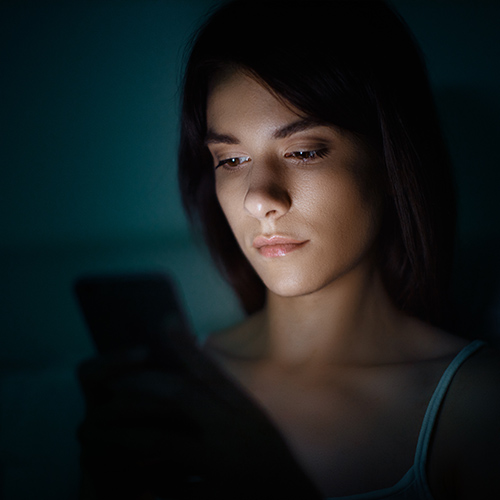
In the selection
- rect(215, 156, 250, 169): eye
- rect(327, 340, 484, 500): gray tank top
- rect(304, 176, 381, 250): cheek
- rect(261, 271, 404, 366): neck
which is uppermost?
rect(215, 156, 250, 169): eye

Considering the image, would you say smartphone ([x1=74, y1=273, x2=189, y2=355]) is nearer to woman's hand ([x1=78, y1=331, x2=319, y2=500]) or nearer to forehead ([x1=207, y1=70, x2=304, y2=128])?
woman's hand ([x1=78, y1=331, x2=319, y2=500])

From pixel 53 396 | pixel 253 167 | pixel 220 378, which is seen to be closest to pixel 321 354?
pixel 220 378

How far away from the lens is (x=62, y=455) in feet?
2.26

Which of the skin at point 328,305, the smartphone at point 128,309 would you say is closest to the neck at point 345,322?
the skin at point 328,305

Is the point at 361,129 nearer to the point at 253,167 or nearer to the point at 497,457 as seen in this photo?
the point at 253,167

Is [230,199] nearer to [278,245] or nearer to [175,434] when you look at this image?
[278,245]

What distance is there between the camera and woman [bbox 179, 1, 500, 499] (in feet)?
1.75

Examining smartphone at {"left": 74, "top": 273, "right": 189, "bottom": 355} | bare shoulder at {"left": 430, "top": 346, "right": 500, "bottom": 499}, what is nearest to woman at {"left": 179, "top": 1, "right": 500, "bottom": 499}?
bare shoulder at {"left": 430, "top": 346, "right": 500, "bottom": 499}

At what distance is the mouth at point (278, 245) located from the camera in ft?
1.86

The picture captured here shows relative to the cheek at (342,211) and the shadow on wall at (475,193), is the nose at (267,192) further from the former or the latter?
the shadow on wall at (475,193)

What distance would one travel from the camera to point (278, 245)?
0.58 m

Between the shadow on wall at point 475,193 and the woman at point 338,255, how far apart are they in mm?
36

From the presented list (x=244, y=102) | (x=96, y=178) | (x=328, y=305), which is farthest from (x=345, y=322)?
(x=96, y=178)

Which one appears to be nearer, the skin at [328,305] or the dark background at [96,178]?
the skin at [328,305]
